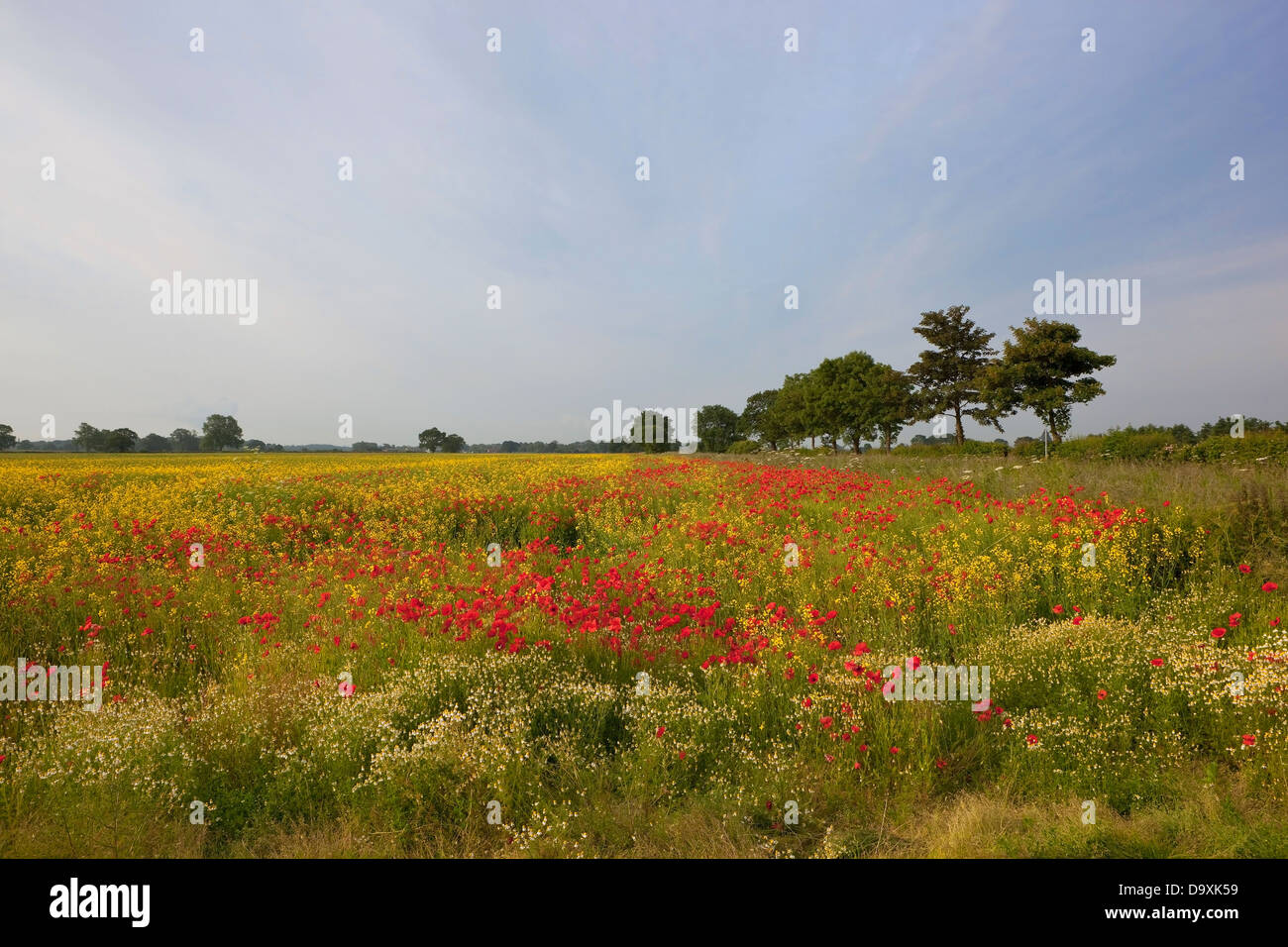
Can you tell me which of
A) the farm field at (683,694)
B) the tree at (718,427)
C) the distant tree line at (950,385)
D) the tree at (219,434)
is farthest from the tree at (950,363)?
the tree at (219,434)

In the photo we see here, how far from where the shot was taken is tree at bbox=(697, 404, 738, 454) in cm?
8594

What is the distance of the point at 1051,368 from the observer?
986 inches

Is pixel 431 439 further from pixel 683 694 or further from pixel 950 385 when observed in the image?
pixel 683 694

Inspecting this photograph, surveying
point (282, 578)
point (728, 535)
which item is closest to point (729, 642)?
point (728, 535)

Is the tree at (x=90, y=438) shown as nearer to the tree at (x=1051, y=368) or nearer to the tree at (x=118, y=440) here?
the tree at (x=118, y=440)

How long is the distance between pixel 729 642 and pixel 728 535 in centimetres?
300

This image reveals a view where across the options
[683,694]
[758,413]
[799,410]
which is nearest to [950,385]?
[799,410]

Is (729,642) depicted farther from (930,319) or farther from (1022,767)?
(930,319)

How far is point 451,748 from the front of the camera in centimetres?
314

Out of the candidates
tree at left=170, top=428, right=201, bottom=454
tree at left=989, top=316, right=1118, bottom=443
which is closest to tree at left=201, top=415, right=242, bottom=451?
tree at left=170, top=428, right=201, bottom=454

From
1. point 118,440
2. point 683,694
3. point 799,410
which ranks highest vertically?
point 799,410

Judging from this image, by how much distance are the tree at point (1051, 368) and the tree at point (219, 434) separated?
73.9 m

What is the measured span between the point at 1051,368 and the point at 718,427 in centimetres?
6137
